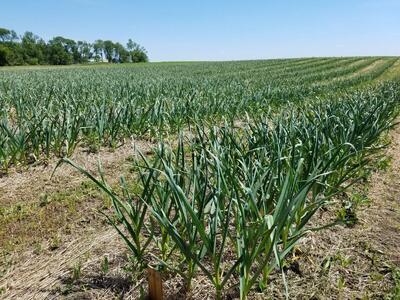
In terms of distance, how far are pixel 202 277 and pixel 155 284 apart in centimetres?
36

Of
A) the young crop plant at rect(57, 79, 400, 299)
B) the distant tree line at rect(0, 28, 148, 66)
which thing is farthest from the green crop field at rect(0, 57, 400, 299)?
the distant tree line at rect(0, 28, 148, 66)

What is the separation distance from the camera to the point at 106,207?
3.24 meters

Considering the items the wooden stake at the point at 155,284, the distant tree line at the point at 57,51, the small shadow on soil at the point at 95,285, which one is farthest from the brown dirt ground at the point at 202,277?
the distant tree line at the point at 57,51

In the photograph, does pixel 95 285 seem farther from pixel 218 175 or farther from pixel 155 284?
pixel 218 175

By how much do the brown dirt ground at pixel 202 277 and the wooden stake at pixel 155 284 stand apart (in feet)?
0.45

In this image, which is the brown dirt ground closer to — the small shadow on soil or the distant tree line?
the small shadow on soil

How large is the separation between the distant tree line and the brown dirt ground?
7173 cm

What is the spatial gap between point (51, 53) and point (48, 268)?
88714mm

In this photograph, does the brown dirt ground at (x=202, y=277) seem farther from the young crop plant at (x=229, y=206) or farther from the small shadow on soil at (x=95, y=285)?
the young crop plant at (x=229, y=206)

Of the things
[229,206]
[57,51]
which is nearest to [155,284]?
[229,206]

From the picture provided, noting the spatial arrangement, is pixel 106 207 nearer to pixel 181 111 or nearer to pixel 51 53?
pixel 181 111

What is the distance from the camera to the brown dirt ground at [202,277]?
205cm

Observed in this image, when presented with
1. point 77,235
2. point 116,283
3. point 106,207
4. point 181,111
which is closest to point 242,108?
point 181,111

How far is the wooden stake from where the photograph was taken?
72.2 inches
